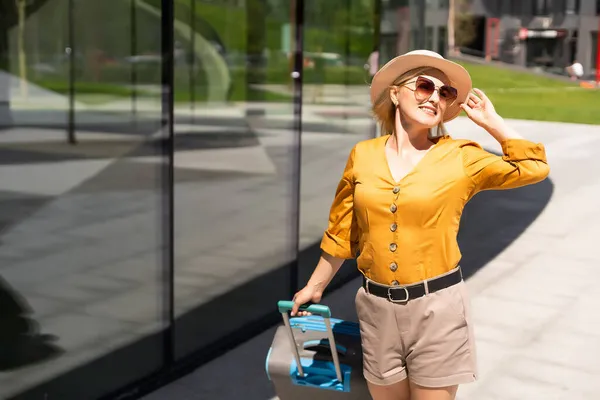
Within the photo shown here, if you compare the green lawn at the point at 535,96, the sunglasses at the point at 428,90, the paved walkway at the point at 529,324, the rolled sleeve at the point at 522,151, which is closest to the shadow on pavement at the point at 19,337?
the paved walkway at the point at 529,324

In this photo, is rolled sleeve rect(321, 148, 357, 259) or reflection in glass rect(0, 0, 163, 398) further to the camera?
reflection in glass rect(0, 0, 163, 398)

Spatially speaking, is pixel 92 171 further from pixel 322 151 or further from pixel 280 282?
pixel 322 151

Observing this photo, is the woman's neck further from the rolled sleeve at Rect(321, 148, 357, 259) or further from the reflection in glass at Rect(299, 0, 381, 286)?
the reflection in glass at Rect(299, 0, 381, 286)

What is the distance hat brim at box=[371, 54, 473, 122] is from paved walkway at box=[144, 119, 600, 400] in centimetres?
271

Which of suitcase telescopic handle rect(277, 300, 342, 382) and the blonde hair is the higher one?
the blonde hair

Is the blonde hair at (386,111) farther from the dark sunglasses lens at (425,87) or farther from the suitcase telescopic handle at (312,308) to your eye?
the suitcase telescopic handle at (312,308)

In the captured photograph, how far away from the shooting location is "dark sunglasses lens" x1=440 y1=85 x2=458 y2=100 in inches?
126

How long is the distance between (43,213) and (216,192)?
1742 millimetres

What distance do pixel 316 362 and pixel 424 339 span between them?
50 centimetres

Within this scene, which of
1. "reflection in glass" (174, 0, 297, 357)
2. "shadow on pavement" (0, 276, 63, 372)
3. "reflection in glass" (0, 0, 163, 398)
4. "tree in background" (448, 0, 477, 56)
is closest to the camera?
"shadow on pavement" (0, 276, 63, 372)

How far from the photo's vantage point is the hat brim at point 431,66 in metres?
3.19

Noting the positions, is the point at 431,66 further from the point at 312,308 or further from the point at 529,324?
the point at 529,324

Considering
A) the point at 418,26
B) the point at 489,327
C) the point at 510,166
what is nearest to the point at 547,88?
the point at 418,26

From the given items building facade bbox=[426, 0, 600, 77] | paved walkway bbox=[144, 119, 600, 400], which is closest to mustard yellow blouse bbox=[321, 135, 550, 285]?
paved walkway bbox=[144, 119, 600, 400]
